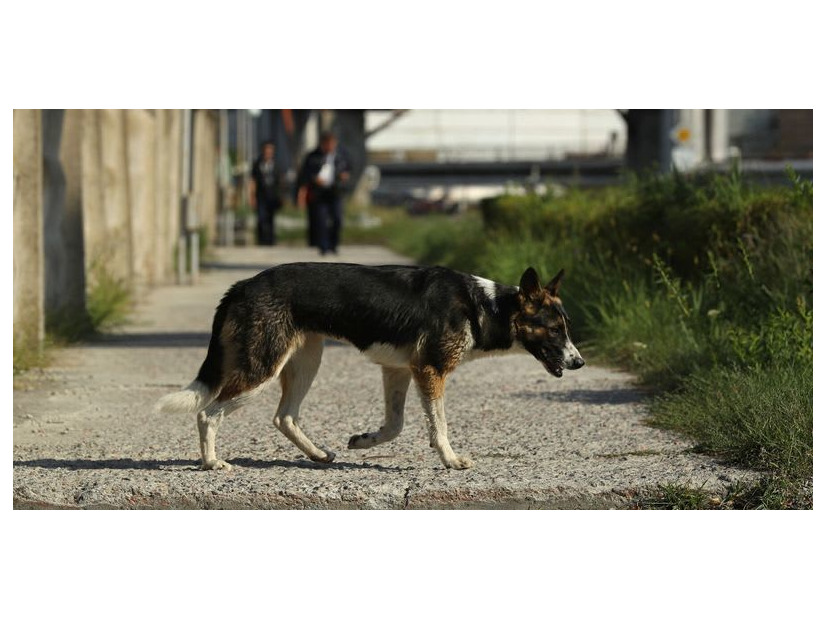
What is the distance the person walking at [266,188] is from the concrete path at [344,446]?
14753mm

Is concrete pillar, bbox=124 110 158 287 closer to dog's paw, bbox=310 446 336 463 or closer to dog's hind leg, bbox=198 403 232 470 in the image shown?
dog's paw, bbox=310 446 336 463

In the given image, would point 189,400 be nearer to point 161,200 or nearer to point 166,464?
point 166,464

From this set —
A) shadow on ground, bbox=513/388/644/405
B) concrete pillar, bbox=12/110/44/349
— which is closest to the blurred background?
concrete pillar, bbox=12/110/44/349

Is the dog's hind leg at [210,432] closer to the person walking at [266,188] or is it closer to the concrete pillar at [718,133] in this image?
the concrete pillar at [718,133]

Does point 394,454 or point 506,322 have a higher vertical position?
point 506,322

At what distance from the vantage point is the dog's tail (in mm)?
6910

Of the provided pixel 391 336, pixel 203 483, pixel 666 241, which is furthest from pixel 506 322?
pixel 666 241

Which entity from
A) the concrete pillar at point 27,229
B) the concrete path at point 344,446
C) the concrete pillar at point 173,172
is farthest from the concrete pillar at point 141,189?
the concrete pillar at point 27,229

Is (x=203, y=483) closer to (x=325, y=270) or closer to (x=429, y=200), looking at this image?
(x=325, y=270)

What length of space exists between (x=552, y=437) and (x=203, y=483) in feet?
7.40

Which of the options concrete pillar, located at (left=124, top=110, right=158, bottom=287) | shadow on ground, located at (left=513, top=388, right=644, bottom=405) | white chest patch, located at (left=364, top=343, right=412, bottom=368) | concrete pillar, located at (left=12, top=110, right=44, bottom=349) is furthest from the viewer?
concrete pillar, located at (left=124, top=110, right=158, bottom=287)

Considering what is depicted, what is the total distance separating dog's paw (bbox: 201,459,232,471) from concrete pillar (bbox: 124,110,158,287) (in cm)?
974

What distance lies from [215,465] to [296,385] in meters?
0.58

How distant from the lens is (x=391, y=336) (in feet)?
23.0
